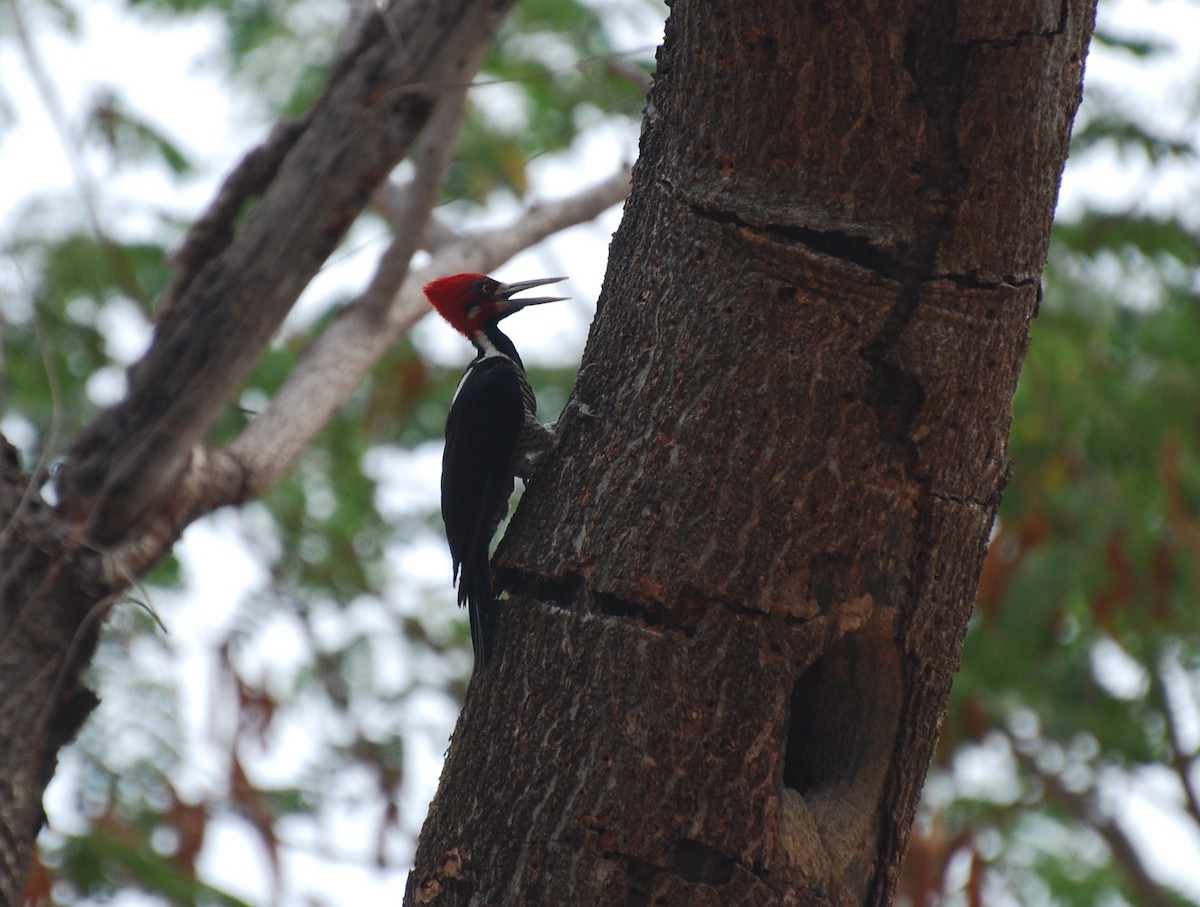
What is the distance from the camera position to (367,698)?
785 cm

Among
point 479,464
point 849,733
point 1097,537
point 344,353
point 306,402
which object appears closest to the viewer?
point 849,733

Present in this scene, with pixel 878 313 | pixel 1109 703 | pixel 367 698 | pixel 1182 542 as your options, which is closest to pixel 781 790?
pixel 878 313

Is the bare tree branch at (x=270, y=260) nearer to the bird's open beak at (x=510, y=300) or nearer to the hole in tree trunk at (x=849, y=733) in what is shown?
the bird's open beak at (x=510, y=300)

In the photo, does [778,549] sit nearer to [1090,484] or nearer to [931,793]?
[1090,484]

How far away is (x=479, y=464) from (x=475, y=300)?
3.69 ft

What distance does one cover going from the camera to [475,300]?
180 inches

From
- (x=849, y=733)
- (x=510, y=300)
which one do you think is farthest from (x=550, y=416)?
(x=849, y=733)

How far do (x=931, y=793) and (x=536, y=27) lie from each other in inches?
202

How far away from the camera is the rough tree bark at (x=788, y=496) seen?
2.21 metres

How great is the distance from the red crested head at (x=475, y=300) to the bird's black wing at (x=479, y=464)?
0.76m

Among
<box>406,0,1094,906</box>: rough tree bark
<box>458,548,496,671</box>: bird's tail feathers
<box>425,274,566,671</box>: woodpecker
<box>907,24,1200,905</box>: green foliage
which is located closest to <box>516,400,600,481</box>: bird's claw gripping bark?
<box>425,274,566,671</box>: woodpecker

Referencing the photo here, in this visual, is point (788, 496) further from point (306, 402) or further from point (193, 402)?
point (306, 402)

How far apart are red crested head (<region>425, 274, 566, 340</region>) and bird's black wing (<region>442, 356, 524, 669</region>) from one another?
0.76 metres

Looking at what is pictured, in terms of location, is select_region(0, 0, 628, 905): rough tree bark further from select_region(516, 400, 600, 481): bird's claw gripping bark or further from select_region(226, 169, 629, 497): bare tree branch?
select_region(516, 400, 600, 481): bird's claw gripping bark
